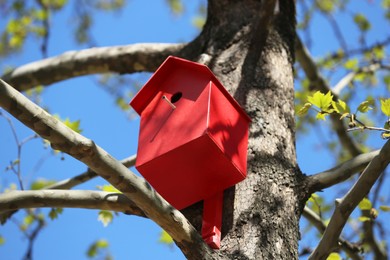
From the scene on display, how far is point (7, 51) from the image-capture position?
20.9ft

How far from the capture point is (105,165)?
190cm

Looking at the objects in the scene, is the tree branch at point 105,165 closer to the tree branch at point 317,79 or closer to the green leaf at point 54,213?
the green leaf at point 54,213

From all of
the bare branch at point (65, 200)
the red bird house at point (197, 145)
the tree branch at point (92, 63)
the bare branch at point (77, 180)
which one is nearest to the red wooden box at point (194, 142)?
the red bird house at point (197, 145)

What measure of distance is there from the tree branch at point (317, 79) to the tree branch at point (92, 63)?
1.11 m

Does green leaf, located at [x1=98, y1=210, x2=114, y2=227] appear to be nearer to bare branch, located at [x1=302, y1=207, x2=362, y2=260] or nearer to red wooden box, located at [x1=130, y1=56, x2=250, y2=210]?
red wooden box, located at [x1=130, y1=56, x2=250, y2=210]

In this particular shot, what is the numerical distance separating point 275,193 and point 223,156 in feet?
0.85

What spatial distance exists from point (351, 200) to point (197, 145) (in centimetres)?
63

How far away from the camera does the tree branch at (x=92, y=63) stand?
346cm

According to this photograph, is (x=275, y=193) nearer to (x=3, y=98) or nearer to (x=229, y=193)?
(x=229, y=193)

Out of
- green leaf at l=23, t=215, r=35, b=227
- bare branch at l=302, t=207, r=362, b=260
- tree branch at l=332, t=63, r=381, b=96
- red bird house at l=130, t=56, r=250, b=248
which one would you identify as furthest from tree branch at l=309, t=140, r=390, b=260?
green leaf at l=23, t=215, r=35, b=227

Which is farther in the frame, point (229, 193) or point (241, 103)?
point (241, 103)

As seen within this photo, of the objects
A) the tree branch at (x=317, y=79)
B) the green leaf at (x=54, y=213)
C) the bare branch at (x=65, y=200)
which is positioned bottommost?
the bare branch at (x=65, y=200)

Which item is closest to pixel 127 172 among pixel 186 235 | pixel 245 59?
pixel 186 235

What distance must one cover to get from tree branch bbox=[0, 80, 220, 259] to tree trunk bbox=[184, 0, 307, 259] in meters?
0.20
